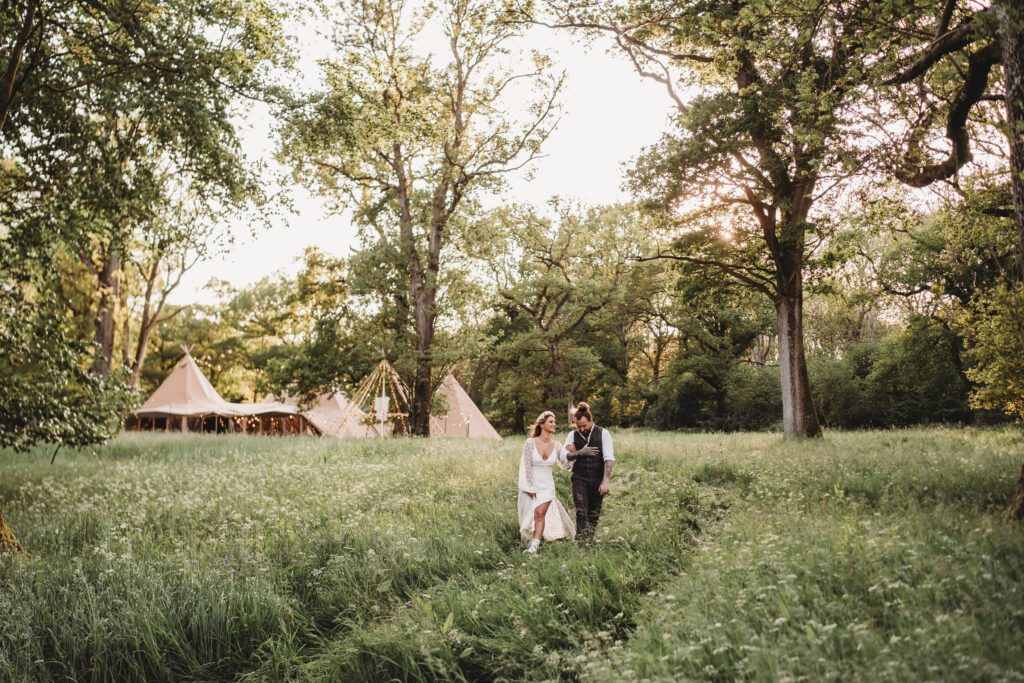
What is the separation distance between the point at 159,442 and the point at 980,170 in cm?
2660

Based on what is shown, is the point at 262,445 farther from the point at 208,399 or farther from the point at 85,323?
the point at 208,399

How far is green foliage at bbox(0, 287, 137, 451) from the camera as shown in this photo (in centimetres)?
986

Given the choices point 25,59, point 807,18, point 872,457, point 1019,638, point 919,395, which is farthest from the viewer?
point 919,395

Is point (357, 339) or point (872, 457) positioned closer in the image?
point (872, 457)

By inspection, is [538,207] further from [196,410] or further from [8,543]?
[8,543]

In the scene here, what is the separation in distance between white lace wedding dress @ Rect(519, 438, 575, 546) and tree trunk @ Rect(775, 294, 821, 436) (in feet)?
40.4

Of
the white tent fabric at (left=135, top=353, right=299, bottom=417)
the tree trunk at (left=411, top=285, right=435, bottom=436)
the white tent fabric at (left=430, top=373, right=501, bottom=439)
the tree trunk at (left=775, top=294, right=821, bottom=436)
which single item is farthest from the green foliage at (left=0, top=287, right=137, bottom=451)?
the white tent fabric at (left=135, top=353, right=299, bottom=417)

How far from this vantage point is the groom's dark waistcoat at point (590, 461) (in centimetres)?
856

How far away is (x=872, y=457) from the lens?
39.3ft

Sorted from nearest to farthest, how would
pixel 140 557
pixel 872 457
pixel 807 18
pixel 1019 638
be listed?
pixel 1019 638, pixel 140 557, pixel 807 18, pixel 872 457

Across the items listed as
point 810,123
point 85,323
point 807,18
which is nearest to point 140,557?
point 807,18

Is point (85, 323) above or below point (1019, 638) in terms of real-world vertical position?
above

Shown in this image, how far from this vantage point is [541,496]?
834cm

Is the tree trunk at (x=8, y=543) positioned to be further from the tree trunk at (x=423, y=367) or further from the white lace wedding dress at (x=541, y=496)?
the tree trunk at (x=423, y=367)
